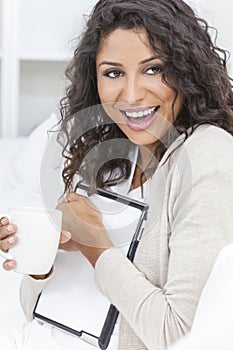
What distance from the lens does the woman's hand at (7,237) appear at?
120 cm

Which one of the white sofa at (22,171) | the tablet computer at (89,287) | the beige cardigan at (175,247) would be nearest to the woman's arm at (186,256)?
the beige cardigan at (175,247)

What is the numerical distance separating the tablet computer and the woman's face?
12 centimetres

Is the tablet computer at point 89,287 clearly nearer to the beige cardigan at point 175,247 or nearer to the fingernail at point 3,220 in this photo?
the beige cardigan at point 175,247

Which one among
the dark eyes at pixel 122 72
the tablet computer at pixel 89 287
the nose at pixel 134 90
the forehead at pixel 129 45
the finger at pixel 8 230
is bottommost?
the tablet computer at pixel 89 287

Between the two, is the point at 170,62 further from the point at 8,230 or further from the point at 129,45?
the point at 8,230

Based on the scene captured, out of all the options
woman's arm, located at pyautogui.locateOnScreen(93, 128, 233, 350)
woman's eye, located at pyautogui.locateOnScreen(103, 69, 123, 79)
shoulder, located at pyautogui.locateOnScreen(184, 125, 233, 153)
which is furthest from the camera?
woman's eye, located at pyautogui.locateOnScreen(103, 69, 123, 79)

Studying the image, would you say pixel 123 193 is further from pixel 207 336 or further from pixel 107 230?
pixel 207 336

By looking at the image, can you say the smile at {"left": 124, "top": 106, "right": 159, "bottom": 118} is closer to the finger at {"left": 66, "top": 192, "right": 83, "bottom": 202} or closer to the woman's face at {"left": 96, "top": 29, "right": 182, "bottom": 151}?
the woman's face at {"left": 96, "top": 29, "right": 182, "bottom": 151}

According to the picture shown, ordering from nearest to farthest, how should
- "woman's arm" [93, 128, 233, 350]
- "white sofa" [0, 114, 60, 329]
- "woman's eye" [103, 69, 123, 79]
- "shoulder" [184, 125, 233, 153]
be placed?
"woman's arm" [93, 128, 233, 350]
"shoulder" [184, 125, 233, 153]
"woman's eye" [103, 69, 123, 79]
"white sofa" [0, 114, 60, 329]

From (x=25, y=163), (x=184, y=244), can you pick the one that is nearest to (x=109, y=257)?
(x=184, y=244)

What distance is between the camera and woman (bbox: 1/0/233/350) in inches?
42.3

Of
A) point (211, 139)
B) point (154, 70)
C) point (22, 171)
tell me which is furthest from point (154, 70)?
point (22, 171)

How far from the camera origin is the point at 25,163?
2.41m

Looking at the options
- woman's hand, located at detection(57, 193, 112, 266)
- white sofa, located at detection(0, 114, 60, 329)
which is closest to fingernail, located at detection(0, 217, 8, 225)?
woman's hand, located at detection(57, 193, 112, 266)
